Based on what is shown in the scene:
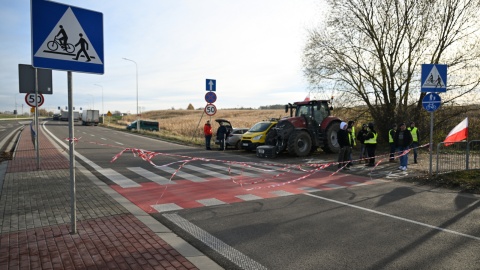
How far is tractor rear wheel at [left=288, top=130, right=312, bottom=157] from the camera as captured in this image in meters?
15.0

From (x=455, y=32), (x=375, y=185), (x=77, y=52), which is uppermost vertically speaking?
(x=455, y=32)

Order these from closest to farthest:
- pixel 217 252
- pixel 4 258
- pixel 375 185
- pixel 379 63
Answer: pixel 4 258 < pixel 217 252 < pixel 375 185 < pixel 379 63

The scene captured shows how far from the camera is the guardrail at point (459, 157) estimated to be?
1055 cm

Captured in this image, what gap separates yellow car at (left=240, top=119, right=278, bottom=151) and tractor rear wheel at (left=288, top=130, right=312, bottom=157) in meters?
2.15

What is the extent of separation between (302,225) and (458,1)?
16.6 meters

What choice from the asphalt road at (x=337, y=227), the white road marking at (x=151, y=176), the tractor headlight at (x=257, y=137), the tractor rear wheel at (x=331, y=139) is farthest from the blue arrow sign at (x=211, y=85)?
the asphalt road at (x=337, y=227)

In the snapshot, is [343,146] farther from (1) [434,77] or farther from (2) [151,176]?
(2) [151,176]

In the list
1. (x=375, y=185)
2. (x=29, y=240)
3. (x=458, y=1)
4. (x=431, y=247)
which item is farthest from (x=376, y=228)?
(x=458, y=1)

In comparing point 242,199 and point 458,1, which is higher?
point 458,1

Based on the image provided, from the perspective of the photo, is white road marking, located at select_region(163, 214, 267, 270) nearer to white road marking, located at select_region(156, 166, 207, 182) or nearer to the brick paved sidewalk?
the brick paved sidewalk

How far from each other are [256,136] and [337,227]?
11489 mm

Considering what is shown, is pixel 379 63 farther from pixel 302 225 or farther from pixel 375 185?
pixel 302 225

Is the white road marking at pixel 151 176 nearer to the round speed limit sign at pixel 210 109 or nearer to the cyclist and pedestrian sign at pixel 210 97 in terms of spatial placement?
the round speed limit sign at pixel 210 109

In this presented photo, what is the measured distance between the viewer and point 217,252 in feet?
14.9
